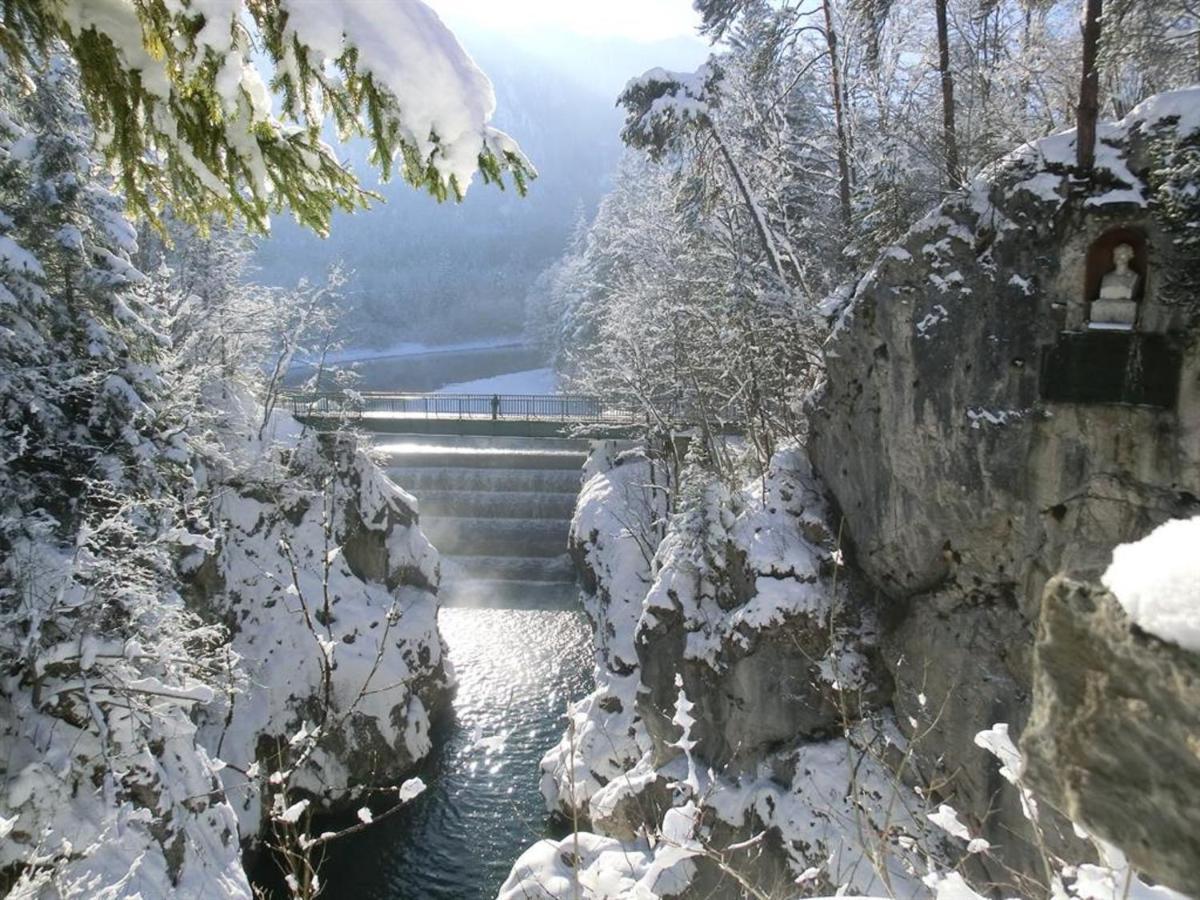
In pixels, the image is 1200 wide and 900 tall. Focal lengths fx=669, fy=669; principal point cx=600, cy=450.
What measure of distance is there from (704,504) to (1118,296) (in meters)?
6.47

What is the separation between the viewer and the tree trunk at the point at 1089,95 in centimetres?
755

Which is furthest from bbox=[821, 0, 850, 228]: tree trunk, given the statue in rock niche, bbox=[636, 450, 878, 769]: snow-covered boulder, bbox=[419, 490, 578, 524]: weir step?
bbox=[419, 490, 578, 524]: weir step

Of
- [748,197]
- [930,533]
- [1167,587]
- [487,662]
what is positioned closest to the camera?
[1167,587]

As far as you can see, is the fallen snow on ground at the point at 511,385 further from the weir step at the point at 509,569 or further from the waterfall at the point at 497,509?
the weir step at the point at 509,569

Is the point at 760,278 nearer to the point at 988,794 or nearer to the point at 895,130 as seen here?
the point at 895,130

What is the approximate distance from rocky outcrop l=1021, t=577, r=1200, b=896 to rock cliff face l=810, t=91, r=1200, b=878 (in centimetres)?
685

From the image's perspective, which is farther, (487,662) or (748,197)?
(487,662)

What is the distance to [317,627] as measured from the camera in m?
15.1

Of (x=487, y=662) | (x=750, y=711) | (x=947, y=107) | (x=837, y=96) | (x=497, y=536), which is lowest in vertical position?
(x=487, y=662)

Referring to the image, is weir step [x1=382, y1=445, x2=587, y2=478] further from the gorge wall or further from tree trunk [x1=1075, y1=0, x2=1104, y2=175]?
tree trunk [x1=1075, y1=0, x2=1104, y2=175]

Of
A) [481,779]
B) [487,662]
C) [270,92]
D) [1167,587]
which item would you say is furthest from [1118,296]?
[487,662]

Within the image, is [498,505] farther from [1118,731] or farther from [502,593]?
[1118,731]

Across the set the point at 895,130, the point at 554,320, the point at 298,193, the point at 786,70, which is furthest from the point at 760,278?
the point at 554,320

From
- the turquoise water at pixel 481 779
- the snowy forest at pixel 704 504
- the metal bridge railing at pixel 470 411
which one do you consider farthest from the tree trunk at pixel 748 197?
the turquoise water at pixel 481 779
